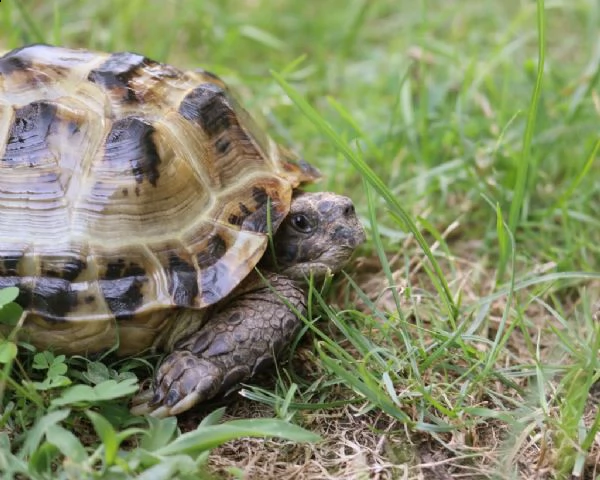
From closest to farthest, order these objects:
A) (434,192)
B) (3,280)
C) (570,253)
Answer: (3,280) < (570,253) < (434,192)

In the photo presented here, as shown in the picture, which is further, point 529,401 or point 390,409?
point 529,401

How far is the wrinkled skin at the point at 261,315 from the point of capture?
215 cm

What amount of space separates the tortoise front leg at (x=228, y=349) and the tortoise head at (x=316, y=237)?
0.43 feet

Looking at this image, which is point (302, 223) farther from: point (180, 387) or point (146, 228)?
point (180, 387)

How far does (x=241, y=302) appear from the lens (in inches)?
94.3

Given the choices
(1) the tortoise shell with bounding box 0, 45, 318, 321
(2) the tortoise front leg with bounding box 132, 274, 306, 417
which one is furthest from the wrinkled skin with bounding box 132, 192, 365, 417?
(1) the tortoise shell with bounding box 0, 45, 318, 321

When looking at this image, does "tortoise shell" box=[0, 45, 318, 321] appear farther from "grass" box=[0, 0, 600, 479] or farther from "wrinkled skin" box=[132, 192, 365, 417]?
"grass" box=[0, 0, 600, 479]

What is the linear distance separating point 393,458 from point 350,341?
1.45 feet

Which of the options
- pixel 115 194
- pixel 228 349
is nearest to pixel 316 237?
pixel 228 349

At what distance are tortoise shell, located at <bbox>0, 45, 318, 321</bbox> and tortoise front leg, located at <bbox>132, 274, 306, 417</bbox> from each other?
0.12m

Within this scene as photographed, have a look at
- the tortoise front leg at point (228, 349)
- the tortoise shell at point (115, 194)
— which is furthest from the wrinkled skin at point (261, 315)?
the tortoise shell at point (115, 194)

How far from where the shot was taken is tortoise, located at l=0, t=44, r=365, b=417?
2180 millimetres

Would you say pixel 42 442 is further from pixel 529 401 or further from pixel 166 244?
pixel 529 401

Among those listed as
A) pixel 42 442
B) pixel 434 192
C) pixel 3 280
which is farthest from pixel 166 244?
pixel 434 192
